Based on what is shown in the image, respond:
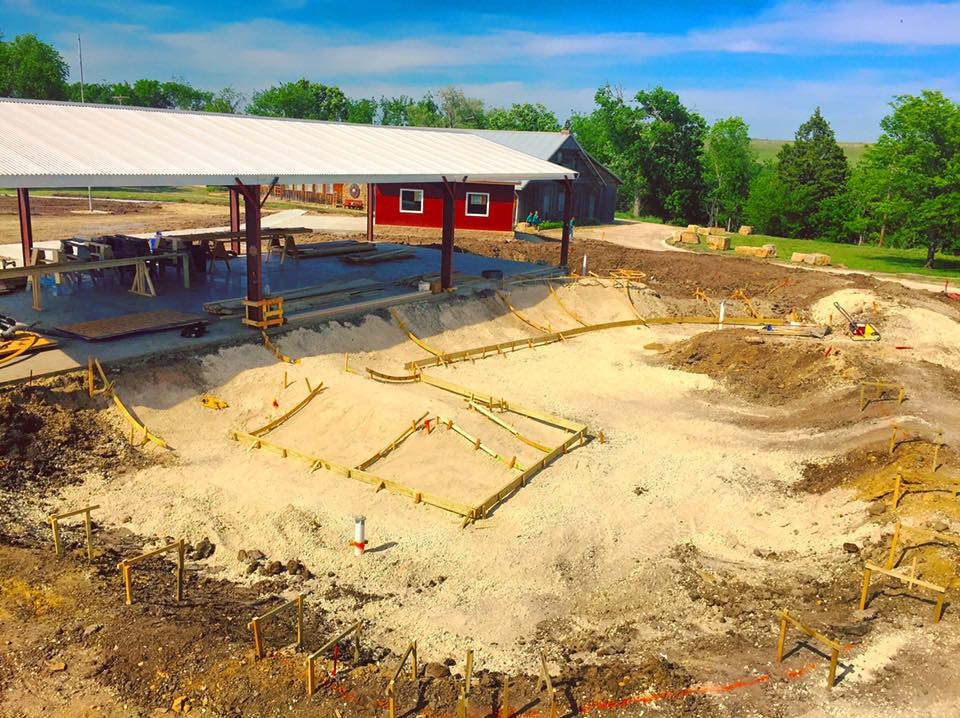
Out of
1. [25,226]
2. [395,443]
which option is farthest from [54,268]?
[395,443]

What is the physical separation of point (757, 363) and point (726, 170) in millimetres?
48268

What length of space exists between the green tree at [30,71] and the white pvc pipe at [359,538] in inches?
3268

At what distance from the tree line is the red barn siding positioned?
61.7ft

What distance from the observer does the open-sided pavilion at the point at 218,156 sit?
16.6m

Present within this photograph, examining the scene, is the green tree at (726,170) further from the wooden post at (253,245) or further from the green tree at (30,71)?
the green tree at (30,71)

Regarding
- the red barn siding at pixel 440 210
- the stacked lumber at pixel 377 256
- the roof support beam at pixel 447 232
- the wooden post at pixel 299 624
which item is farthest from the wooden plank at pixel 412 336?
the red barn siding at pixel 440 210

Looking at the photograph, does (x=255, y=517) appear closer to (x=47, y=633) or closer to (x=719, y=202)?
(x=47, y=633)

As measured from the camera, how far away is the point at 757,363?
22438 mm

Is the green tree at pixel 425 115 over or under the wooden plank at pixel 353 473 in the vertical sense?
over

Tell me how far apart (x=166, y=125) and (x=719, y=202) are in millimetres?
53176

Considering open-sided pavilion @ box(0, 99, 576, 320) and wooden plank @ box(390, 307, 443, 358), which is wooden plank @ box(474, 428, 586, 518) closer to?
wooden plank @ box(390, 307, 443, 358)

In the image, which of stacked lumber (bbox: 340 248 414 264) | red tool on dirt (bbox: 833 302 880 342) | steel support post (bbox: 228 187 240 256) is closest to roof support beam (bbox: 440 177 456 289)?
stacked lumber (bbox: 340 248 414 264)

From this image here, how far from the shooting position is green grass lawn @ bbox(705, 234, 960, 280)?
3809 cm

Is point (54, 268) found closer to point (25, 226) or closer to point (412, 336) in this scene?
point (25, 226)
